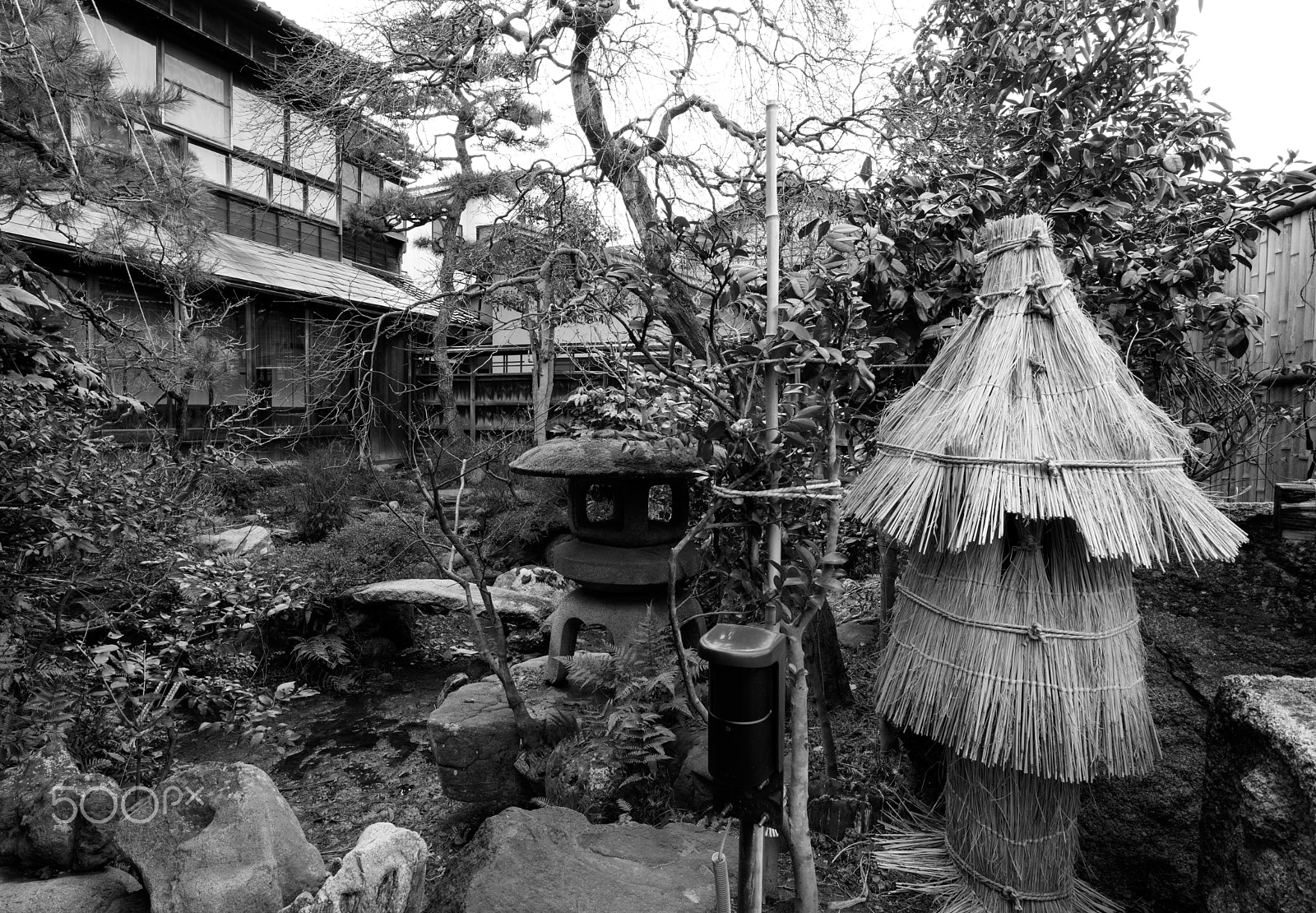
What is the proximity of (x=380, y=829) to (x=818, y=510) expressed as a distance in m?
2.10

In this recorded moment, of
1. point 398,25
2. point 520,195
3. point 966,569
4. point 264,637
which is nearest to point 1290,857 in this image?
point 966,569

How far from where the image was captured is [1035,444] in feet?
7.68

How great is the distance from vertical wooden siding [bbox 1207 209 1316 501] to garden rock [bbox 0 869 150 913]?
5.65 metres

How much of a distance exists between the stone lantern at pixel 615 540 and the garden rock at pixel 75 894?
2563 millimetres

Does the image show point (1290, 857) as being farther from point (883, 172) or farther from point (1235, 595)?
point (883, 172)

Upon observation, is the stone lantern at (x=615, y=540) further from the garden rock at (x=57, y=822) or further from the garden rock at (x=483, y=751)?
the garden rock at (x=57, y=822)

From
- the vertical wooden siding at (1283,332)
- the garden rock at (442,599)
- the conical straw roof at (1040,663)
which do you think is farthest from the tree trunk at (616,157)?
the garden rock at (442,599)

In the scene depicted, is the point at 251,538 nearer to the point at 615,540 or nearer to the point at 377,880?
the point at 615,540

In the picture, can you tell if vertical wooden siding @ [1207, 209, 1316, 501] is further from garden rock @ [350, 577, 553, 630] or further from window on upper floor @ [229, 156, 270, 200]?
window on upper floor @ [229, 156, 270, 200]

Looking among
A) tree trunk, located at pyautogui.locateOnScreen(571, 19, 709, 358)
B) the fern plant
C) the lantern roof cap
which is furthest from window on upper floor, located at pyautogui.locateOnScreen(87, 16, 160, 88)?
the fern plant

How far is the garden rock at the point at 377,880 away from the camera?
7.78ft

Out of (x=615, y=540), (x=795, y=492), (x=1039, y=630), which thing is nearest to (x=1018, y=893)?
(x=1039, y=630)

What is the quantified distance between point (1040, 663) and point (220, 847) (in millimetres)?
3049

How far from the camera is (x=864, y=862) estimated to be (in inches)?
125
